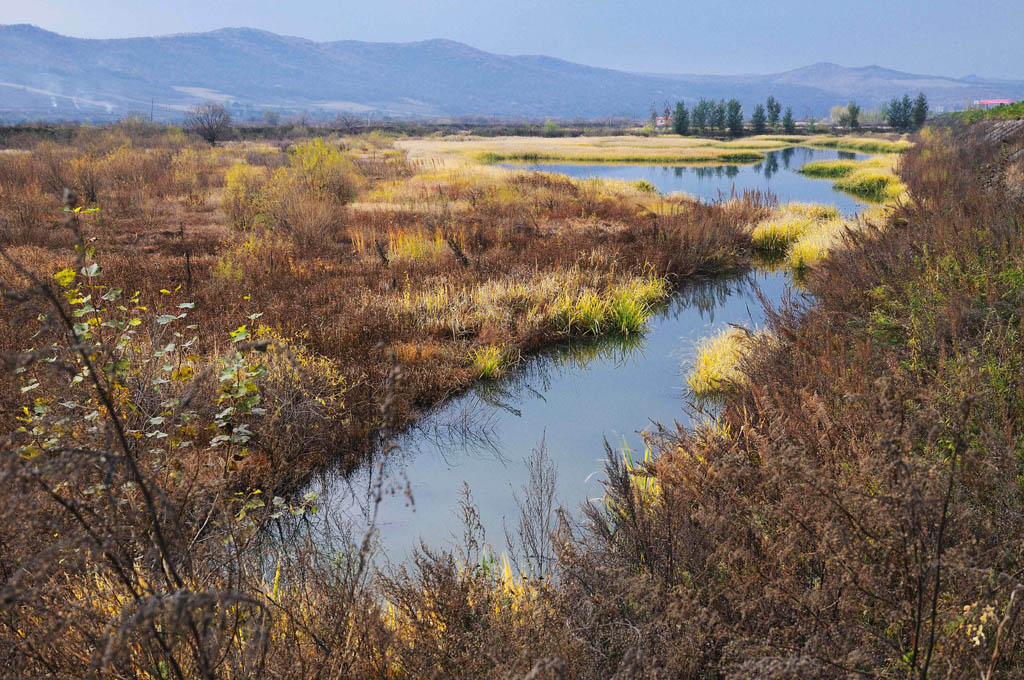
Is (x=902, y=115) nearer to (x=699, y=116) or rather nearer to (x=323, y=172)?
(x=699, y=116)

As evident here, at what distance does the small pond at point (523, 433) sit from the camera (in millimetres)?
5410

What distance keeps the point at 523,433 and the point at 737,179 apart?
3164 centimetres

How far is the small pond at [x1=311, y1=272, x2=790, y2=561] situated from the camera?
541 cm

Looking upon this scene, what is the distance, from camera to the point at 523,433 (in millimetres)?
6926

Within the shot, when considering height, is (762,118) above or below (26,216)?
above

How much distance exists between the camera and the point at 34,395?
5719 millimetres

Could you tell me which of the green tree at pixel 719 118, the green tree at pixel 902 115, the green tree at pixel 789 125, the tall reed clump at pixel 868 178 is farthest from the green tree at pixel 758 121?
the tall reed clump at pixel 868 178

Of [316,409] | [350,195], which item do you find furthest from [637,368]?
[350,195]

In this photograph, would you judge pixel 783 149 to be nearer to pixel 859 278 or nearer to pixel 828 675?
pixel 859 278

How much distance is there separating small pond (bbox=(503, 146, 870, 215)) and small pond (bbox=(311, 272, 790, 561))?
36.4ft

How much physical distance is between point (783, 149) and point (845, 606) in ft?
217

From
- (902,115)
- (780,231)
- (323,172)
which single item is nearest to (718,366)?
(780,231)

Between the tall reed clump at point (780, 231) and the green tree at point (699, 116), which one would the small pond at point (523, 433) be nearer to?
the tall reed clump at point (780, 231)

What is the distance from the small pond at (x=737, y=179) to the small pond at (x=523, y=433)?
11.1m
